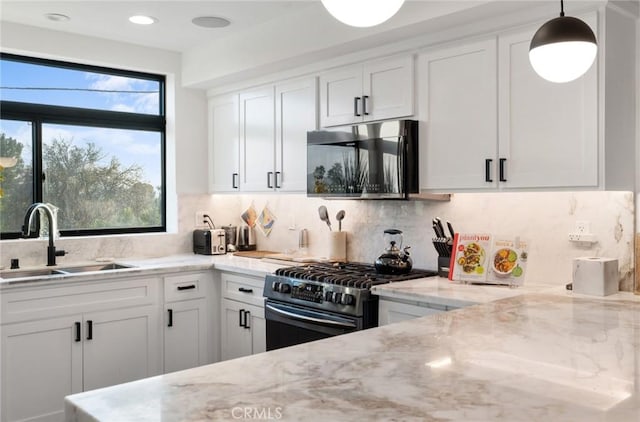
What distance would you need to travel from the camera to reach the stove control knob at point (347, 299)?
2.99m

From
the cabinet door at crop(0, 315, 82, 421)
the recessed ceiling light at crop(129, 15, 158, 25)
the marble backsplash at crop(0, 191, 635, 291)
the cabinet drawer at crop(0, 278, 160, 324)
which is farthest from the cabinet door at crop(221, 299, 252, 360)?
the recessed ceiling light at crop(129, 15, 158, 25)

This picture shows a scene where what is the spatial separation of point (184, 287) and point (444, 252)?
178cm

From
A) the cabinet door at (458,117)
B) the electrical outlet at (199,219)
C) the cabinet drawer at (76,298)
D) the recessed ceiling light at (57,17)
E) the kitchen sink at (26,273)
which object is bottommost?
the cabinet drawer at (76,298)

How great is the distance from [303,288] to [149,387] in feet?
6.59

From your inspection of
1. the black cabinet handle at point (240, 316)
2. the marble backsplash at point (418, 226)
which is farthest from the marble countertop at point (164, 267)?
the black cabinet handle at point (240, 316)

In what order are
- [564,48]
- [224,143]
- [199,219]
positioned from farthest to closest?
1. [199,219]
2. [224,143]
3. [564,48]

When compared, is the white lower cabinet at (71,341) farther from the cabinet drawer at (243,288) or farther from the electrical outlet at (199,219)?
the electrical outlet at (199,219)

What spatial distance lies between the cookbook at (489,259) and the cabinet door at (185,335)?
1.85 meters

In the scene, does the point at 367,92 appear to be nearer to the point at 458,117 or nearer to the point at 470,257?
the point at 458,117

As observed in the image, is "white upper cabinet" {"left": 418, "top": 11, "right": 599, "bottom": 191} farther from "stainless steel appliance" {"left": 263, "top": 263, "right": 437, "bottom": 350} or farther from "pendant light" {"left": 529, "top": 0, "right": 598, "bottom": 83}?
"pendant light" {"left": 529, "top": 0, "right": 598, "bottom": 83}

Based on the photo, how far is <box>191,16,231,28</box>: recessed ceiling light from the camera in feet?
12.5

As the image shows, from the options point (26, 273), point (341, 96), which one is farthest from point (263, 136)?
point (26, 273)

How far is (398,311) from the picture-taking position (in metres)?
2.87

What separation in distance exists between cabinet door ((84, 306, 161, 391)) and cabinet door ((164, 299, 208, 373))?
0.27 feet
